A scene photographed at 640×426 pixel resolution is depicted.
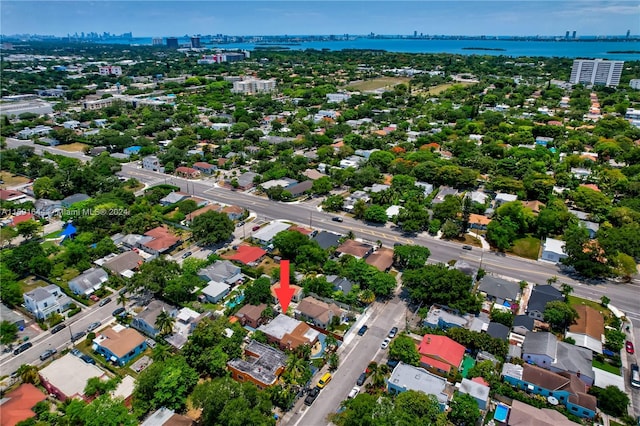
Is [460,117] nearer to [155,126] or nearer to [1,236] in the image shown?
[155,126]

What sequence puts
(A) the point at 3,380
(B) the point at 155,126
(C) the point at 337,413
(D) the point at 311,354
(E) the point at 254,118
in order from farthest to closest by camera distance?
(E) the point at 254,118 < (B) the point at 155,126 < (D) the point at 311,354 < (A) the point at 3,380 < (C) the point at 337,413

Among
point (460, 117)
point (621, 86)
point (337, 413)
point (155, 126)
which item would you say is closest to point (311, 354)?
point (337, 413)

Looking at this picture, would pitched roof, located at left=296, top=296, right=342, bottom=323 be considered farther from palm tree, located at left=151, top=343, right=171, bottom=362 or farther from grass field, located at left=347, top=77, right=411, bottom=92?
grass field, located at left=347, top=77, right=411, bottom=92

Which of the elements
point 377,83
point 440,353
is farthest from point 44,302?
point 377,83

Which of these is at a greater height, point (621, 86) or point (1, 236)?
point (621, 86)

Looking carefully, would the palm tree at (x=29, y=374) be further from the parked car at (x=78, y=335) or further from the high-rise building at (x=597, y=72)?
the high-rise building at (x=597, y=72)

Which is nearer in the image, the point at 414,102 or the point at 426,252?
the point at 426,252
